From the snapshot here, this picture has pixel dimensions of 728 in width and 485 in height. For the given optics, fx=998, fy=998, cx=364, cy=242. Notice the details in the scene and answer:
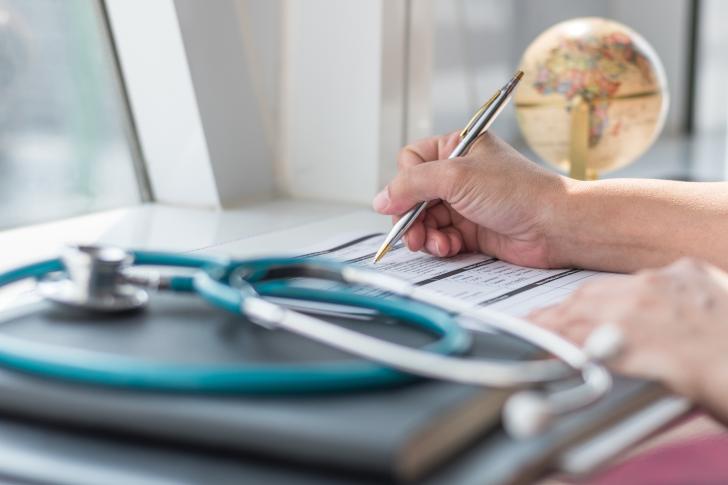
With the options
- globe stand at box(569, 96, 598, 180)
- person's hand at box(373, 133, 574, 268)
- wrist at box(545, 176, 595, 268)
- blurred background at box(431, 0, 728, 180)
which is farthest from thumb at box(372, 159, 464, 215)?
A: blurred background at box(431, 0, 728, 180)

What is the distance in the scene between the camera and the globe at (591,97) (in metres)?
1.42

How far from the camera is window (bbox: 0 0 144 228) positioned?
1315 millimetres

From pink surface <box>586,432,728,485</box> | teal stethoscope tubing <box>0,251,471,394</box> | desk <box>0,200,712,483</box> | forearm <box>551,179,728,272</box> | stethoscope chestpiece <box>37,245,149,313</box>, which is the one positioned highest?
stethoscope chestpiece <box>37,245,149,313</box>

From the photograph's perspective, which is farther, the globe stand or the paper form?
the globe stand

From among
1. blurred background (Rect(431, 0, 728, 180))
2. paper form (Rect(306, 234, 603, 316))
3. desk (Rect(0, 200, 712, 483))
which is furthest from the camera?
blurred background (Rect(431, 0, 728, 180))

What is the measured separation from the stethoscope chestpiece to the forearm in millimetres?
470

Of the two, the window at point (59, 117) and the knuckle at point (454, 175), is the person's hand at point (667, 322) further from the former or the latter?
the window at point (59, 117)

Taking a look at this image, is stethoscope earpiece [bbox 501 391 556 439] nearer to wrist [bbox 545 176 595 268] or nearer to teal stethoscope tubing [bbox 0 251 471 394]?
teal stethoscope tubing [bbox 0 251 471 394]

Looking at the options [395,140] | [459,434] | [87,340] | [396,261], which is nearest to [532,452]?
[459,434]

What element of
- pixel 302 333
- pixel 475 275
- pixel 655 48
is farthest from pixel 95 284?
pixel 655 48

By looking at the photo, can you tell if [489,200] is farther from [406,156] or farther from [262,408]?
[262,408]

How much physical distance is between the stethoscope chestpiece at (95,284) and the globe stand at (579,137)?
37.3 inches

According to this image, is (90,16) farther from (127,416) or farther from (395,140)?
(127,416)

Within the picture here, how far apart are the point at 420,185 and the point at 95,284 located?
440 millimetres
